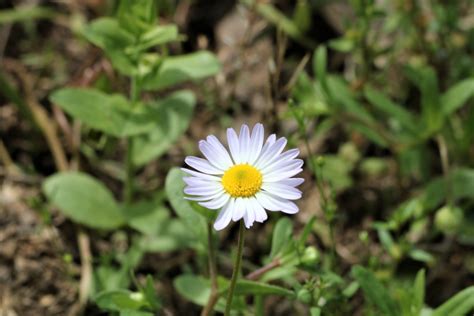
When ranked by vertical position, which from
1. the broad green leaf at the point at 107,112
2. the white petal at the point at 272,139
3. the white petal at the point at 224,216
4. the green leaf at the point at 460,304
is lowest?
the green leaf at the point at 460,304

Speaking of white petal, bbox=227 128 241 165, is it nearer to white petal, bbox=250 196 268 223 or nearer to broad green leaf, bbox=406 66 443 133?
white petal, bbox=250 196 268 223

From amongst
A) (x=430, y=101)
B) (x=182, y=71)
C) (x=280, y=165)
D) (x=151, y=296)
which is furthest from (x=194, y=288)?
(x=430, y=101)

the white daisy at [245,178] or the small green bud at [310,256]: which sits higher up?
the white daisy at [245,178]

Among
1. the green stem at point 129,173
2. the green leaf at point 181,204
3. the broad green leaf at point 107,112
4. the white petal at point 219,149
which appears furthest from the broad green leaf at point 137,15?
the white petal at point 219,149

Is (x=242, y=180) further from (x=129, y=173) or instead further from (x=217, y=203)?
(x=129, y=173)

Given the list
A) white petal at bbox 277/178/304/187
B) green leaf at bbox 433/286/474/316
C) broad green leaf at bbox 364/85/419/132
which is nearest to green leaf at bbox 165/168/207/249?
white petal at bbox 277/178/304/187

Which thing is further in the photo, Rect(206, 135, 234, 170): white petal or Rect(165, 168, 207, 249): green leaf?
Rect(165, 168, 207, 249): green leaf

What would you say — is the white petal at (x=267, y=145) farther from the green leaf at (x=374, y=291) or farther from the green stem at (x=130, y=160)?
the green stem at (x=130, y=160)
